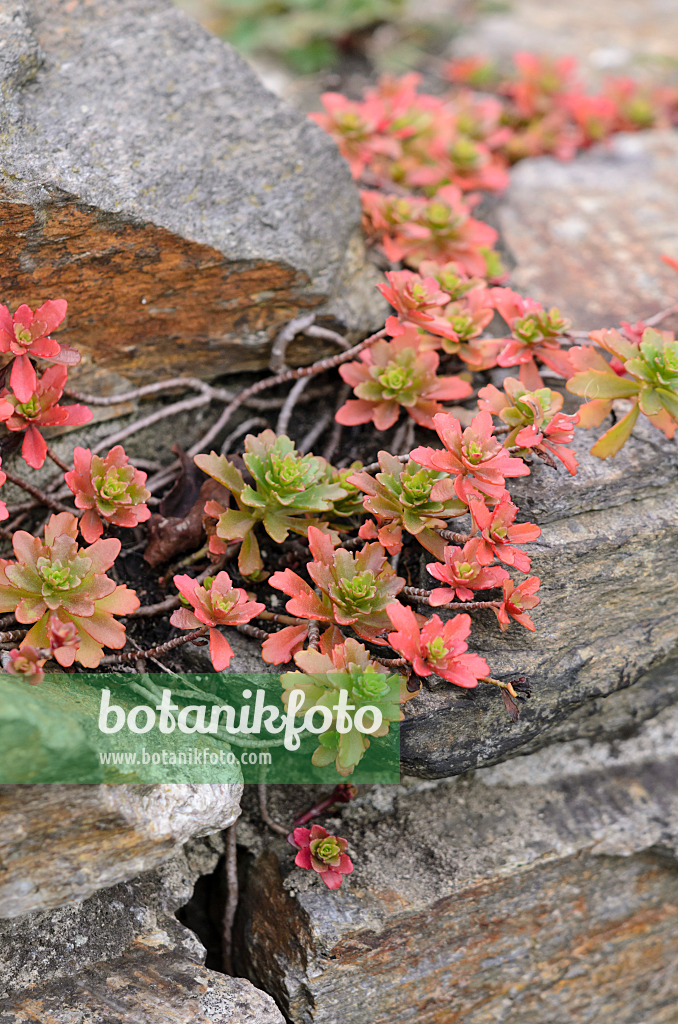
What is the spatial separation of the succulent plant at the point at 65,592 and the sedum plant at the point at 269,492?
12.3 inches

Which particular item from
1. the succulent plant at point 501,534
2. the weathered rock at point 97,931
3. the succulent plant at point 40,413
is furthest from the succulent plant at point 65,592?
the succulent plant at point 501,534

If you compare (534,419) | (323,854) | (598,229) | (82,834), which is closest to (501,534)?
(534,419)

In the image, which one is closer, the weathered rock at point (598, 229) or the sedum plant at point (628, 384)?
the sedum plant at point (628, 384)

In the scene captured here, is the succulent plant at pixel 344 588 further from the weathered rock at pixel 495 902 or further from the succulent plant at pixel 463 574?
the weathered rock at pixel 495 902

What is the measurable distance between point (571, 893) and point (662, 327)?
1852 mm

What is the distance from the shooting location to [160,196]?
7.37 ft

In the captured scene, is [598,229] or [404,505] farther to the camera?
[598,229]

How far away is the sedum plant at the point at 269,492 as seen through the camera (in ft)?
6.50

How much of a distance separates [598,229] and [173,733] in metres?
2.56

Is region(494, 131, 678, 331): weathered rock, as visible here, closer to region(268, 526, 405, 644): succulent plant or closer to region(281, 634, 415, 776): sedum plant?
region(268, 526, 405, 644): succulent plant

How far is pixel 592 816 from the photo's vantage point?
2.43m

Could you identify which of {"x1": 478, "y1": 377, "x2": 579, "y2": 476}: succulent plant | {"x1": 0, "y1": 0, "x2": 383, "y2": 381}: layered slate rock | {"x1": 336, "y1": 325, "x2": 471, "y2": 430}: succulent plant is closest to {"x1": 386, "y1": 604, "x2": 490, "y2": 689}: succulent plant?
{"x1": 478, "y1": 377, "x2": 579, "y2": 476}: succulent plant

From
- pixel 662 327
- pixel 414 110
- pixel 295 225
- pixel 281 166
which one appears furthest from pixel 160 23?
pixel 662 327

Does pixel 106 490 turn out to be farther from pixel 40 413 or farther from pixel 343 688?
pixel 343 688
